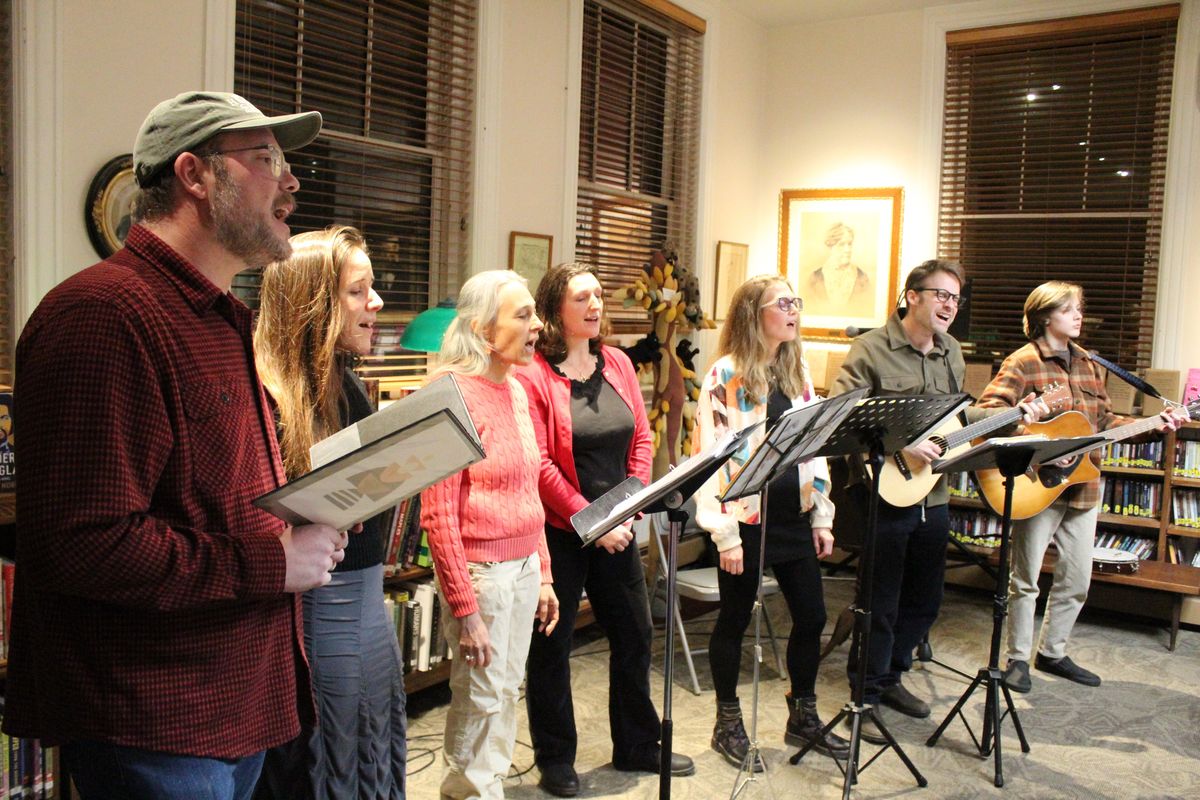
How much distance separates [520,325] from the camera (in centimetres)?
251

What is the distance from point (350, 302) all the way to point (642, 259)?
352 centimetres

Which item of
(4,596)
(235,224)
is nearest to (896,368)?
(235,224)

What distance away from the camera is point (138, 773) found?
1202 mm

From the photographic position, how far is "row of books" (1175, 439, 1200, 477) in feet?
16.0

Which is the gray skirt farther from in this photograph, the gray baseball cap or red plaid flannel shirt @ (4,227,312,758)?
the gray baseball cap

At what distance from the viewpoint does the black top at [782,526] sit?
122 inches

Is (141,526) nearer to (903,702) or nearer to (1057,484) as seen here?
(903,702)

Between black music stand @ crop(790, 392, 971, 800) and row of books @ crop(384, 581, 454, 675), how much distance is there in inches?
56.4

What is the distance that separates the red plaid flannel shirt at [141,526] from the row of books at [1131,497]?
4.86 meters

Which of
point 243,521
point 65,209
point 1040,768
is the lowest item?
point 1040,768

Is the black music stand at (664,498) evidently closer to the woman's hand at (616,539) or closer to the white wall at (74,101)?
the woman's hand at (616,539)

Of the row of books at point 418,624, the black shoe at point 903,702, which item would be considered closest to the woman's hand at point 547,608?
the row of books at point 418,624

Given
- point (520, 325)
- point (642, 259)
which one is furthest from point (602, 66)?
point (520, 325)

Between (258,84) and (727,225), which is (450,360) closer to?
(258,84)
